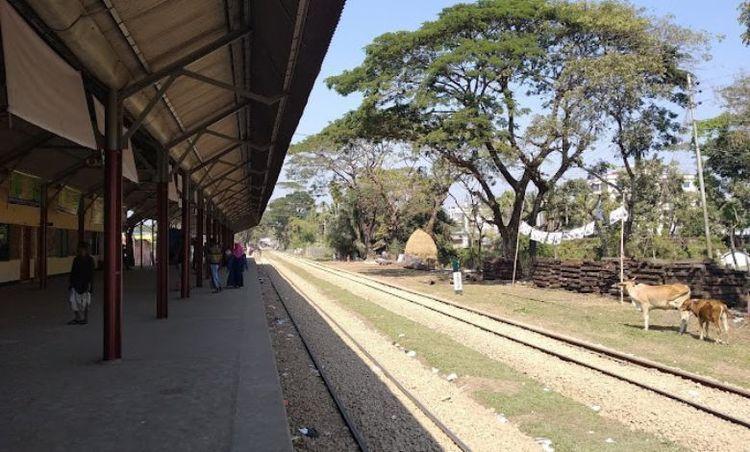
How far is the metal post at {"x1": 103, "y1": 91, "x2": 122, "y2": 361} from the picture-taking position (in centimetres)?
761

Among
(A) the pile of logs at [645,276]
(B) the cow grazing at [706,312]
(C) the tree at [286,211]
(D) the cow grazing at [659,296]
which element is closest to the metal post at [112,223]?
(B) the cow grazing at [706,312]

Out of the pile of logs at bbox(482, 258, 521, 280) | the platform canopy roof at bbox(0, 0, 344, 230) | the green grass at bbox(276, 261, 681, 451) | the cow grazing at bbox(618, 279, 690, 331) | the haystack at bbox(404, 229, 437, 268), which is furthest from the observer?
the haystack at bbox(404, 229, 437, 268)

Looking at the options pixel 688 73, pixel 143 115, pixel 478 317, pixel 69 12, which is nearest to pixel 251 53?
pixel 143 115

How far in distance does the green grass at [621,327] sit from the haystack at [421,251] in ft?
67.9

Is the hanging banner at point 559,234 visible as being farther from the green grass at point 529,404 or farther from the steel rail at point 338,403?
the steel rail at point 338,403

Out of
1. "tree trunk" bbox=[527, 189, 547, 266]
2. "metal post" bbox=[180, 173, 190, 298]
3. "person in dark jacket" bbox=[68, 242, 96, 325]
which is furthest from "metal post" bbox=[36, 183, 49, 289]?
"tree trunk" bbox=[527, 189, 547, 266]

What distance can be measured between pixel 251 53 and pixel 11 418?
5.25 meters

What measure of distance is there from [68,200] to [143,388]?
20783mm

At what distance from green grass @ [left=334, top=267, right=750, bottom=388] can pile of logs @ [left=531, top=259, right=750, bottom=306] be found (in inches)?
31.9

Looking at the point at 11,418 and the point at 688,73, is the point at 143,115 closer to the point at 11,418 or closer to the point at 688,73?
the point at 11,418

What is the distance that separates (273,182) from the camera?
20344 millimetres

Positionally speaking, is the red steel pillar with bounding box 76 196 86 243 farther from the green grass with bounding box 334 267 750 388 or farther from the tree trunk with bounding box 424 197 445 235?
the tree trunk with bounding box 424 197 445 235

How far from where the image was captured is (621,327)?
45.3 ft

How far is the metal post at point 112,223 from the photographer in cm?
761
